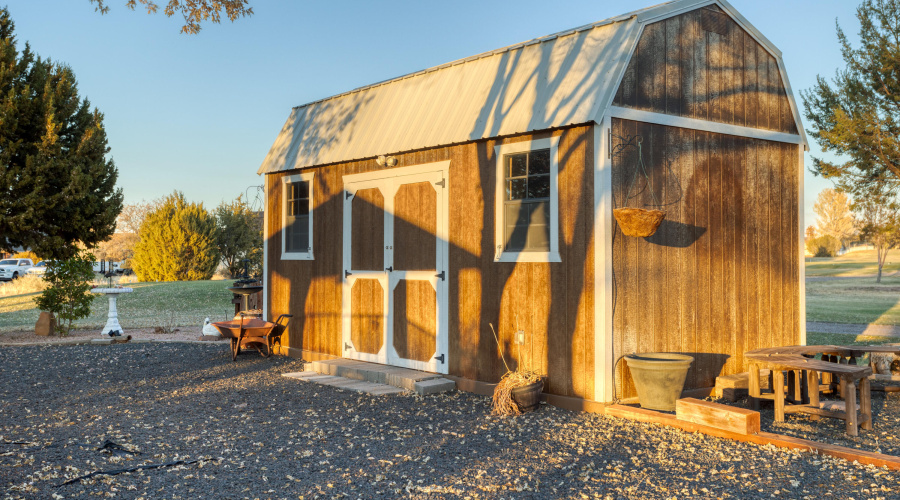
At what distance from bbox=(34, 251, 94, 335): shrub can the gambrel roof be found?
18.8ft

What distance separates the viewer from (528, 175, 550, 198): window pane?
6.46 m

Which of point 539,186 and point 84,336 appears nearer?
point 539,186

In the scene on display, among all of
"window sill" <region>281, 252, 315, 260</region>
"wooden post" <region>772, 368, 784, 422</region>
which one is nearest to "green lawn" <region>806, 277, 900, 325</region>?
"wooden post" <region>772, 368, 784, 422</region>

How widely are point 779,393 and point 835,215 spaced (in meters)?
51.3

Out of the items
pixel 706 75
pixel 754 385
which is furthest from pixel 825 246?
pixel 754 385

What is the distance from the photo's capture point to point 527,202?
6.61 m

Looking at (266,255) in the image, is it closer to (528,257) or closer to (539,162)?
(528,257)

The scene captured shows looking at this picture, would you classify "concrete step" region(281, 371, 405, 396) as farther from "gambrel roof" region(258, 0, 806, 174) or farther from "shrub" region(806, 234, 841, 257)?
"shrub" region(806, 234, 841, 257)

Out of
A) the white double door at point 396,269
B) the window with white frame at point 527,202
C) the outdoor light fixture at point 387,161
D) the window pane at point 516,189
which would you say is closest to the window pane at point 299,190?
the white double door at point 396,269

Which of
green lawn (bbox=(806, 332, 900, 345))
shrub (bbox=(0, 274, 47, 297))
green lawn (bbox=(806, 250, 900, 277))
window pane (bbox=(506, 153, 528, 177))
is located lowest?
green lawn (bbox=(806, 332, 900, 345))

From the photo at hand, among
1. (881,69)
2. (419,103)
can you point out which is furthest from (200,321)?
(881,69)

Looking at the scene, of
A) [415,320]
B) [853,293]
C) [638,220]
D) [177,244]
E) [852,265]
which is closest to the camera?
[638,220]

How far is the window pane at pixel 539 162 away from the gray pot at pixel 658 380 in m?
1.94

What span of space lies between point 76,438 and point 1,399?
236 centimetres
